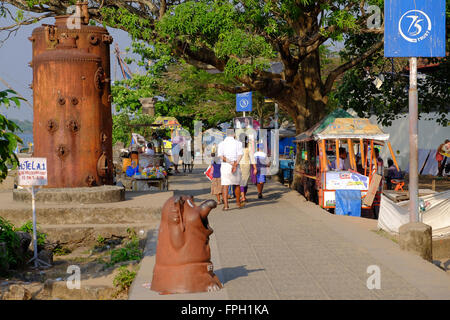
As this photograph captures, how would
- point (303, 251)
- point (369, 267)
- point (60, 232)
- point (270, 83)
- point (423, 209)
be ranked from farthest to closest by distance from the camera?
point (270, 83) → point (423, 209) → point (60, 232) → point (303, 251) → point (369, 267)

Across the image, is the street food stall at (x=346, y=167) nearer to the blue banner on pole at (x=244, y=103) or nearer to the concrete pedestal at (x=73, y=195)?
the concrete pedestal at (x=73, y=195)

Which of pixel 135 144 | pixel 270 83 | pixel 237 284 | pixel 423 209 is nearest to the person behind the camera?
pixel 237 284

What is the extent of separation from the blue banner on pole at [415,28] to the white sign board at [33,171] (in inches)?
224

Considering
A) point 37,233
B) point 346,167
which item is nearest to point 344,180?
point 346,167

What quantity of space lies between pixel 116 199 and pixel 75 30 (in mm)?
3581

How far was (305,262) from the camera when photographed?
27.8ft

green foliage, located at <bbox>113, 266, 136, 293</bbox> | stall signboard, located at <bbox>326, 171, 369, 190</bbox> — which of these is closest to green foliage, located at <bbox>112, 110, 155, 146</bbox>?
stall signboard, located at <bbox>326, 171, 369, 190</bbox>

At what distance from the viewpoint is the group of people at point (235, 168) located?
14375 mm

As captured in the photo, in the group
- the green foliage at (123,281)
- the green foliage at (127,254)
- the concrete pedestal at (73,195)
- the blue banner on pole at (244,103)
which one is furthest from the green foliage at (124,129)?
the green foliage at (123,281)

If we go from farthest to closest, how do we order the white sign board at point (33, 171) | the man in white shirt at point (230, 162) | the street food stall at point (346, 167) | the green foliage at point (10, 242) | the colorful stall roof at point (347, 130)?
the colorful stall roof at point (347, 130) < the street food stall at point (346, 167) < the man in white shirt at point (230, 162) < the white sign board at point (33, 171) < the green foliage at point (10, 242)

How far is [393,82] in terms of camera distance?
2330 centimetres

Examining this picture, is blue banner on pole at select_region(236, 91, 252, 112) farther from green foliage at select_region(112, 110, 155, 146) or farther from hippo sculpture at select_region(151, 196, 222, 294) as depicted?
hippo sculpture at select_region(151, 196, 222, 294)

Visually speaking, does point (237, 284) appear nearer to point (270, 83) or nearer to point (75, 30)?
point (75, 30)
